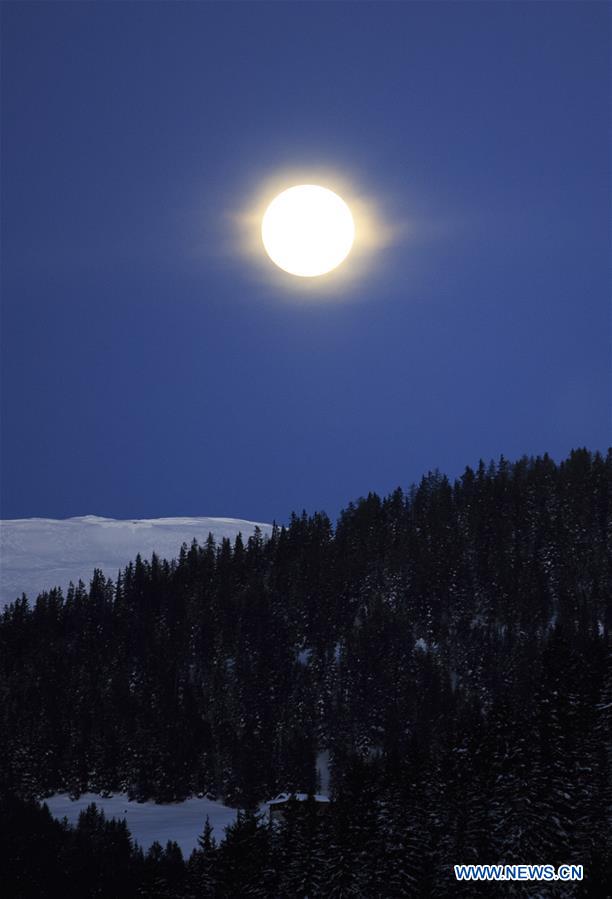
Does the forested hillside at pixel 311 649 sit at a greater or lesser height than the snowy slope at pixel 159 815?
greater

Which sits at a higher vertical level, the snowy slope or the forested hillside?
the forested hillside

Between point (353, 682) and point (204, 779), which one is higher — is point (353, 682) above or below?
above

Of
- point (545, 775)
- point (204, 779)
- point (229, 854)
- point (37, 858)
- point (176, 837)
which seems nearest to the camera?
point (545, 775)

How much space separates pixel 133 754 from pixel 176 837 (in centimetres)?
3457

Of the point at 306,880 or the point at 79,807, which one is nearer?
the point at 306,880

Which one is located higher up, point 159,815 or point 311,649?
point 311,649

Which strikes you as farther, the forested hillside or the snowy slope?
the forested hillside

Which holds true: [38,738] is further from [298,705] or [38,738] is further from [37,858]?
[37,858]

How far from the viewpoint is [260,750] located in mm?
136125

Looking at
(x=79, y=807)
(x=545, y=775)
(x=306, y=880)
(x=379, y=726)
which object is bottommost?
(x=306, y=880)

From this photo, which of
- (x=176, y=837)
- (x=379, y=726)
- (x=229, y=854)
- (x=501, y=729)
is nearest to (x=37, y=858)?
(x=176, y=837)

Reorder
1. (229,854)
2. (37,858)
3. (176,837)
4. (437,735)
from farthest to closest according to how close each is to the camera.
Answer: (437,735) < (176,837) < (37,858) < (229,854)

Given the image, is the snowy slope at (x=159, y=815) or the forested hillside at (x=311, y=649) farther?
the forested hillside at (x=311, y=649)

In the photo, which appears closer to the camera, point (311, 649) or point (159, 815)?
point (159, 815)
